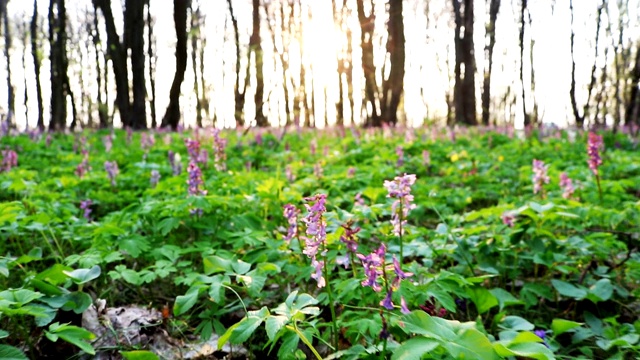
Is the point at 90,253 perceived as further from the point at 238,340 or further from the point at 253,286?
the point at 238,340

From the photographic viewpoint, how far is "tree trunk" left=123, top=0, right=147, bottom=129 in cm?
1389

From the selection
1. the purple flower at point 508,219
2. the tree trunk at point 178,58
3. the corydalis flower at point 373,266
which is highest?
the tree trunk at point 178,58

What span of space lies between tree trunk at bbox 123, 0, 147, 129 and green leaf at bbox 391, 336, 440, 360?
1395cm

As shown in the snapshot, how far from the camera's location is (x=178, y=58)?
14.1 meters

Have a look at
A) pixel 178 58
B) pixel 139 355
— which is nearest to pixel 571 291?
pixel 139 355

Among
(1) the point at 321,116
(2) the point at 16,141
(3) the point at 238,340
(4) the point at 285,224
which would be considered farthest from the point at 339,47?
(3) the point at 238,340

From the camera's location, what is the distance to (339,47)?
2897 cm

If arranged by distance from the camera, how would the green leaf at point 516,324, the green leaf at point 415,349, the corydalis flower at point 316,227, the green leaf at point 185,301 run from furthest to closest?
the green leaf at point 516,324
the green leaf at point 185,301
the corydalis flower at point 316,227
the green leaf at point 415,349

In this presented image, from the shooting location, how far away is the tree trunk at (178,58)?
1367 cm

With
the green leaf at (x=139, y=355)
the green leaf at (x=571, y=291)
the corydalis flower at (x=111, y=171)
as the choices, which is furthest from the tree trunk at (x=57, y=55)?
the green leaf at (x=571, y=291)

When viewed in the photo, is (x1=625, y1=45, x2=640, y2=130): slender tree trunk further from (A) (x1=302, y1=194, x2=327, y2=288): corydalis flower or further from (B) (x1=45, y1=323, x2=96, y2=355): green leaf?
(B) (x1=45, y1=323, x2=96, y2=355): green leaf

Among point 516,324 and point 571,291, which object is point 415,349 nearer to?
point 516,324

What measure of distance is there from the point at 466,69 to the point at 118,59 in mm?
12464

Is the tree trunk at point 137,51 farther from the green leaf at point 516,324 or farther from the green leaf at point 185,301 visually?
the green leaf at point 516,324
